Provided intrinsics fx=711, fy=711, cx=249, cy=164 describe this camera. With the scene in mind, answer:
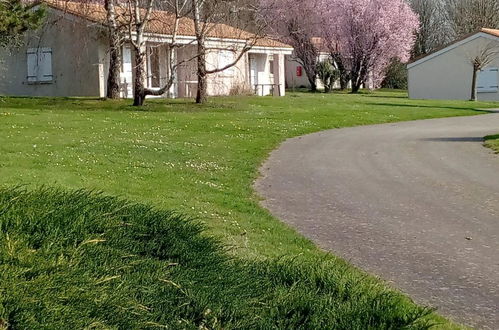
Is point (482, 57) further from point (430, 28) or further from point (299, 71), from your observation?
point (430, 28)

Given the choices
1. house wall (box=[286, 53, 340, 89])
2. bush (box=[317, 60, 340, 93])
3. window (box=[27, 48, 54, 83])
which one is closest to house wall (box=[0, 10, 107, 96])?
window (box=[27, 48, 54, 83])

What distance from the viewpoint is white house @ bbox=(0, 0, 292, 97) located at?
2869 centimetres

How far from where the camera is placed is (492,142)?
17.1 metres

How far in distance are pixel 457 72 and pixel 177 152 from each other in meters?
32.8

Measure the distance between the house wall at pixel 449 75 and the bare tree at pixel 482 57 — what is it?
0.61ft

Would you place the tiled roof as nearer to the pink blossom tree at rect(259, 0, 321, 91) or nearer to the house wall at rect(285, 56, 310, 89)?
the pink blossom tree at rect(259, 0, 321, 91)

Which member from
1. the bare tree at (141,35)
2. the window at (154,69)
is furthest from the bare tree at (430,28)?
the bare tree at (141,35)

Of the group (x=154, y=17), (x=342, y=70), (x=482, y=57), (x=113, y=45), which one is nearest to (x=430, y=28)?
(x=342, y=70)

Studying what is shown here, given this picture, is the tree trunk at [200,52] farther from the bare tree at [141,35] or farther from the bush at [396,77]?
the bush at [396,77]

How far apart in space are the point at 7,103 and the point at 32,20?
6210mm

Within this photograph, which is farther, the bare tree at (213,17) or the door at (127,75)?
the door at (127,75)

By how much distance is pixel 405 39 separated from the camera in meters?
50.8

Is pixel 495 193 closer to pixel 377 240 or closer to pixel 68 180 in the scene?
pixel 377 240

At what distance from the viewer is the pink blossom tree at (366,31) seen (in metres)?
49.2
